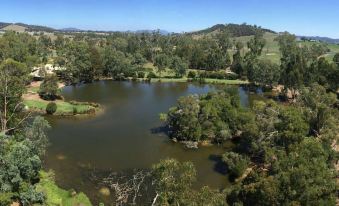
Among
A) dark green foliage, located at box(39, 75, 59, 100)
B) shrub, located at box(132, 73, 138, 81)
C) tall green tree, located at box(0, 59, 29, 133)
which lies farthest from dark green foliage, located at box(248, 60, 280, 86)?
tall green tree, located at box(0, 59, 29, 133)

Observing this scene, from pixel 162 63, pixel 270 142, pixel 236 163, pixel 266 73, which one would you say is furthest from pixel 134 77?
pixel 236 163

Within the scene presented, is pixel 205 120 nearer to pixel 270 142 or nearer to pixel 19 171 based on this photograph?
pixel 270 142

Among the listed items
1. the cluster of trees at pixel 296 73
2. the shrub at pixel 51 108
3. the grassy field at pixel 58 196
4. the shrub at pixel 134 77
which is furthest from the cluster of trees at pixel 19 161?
the shrub at pixel 134 77

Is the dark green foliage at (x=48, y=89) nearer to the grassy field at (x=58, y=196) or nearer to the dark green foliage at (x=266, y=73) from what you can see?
the grassy field at (x=58, y=196)

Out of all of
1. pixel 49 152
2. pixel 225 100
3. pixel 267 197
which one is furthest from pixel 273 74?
pixel 267 197

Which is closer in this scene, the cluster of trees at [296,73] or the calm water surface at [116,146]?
the calm water surface at [116,146]

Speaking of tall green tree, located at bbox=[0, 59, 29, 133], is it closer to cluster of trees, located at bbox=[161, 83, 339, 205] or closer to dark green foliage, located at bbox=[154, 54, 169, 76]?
cluster of trees, located at bbox=[161, 83, 339, 205]
